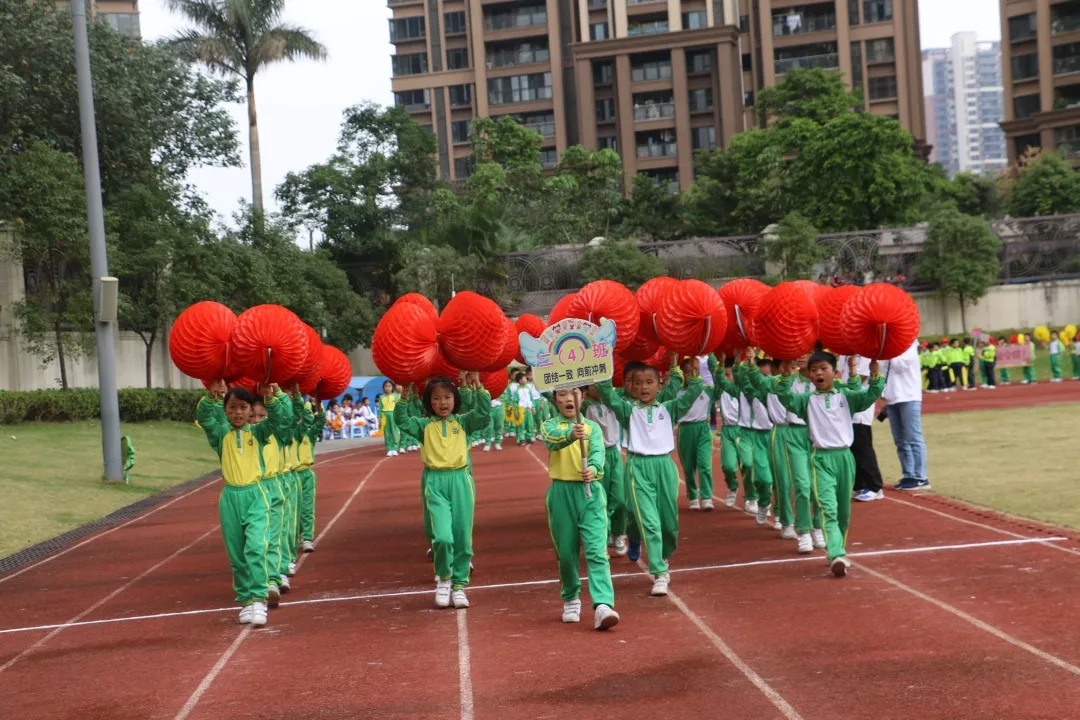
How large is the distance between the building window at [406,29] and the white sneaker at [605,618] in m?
69.1

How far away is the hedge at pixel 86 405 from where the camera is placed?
81.5 feet

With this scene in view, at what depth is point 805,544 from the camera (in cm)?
1014

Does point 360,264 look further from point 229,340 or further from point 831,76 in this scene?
point 229,340

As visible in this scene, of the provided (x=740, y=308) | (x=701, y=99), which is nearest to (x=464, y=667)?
(x=740, y=308)

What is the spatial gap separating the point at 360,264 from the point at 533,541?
1407 inches

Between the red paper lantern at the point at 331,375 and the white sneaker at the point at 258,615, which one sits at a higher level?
the red paper lantern at the point at 331,375

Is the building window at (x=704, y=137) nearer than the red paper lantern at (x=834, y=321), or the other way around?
the red paper lantern at (x=834, y=321)

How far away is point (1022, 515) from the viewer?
11094 millimetres

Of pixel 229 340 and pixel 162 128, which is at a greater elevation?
pixel 162 128

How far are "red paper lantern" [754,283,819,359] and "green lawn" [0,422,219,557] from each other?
27.5ft

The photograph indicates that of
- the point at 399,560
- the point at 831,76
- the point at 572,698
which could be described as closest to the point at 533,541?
the point at 399,560

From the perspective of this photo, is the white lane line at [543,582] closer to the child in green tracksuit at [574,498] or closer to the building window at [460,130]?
the child in green tracksuit at [574,498]

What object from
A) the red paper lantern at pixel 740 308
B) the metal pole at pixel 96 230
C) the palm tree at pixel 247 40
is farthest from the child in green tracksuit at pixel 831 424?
the palm tree at pixel 247 40

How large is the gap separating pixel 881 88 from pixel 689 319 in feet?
195
